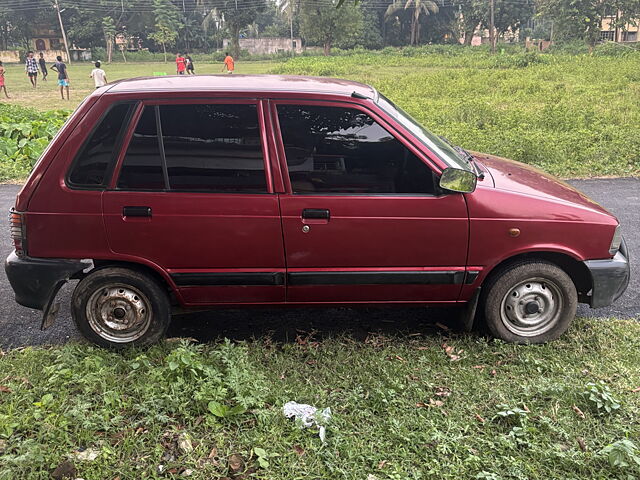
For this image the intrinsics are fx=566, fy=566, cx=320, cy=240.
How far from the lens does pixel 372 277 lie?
3.86m

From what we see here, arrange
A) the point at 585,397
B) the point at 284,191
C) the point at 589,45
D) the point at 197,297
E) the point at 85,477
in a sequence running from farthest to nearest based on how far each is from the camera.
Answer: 1. the point at 589,45
2. the point at 197,297
3. the point at 284,191
4. the point at 585,397
5. the point at 85,477

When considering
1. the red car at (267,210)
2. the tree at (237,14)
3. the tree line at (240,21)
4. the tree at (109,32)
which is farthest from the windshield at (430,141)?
the tree at (109,32)

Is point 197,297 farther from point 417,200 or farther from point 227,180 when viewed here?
point 417,200

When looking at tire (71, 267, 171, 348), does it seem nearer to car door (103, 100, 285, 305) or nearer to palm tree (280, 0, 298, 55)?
car door (103, 100, 285, 305)

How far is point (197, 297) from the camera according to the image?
3.96 metres

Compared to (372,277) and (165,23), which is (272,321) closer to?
(372,277)

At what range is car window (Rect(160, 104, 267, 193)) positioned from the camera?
370 cm

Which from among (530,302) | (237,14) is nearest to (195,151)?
(530,302)

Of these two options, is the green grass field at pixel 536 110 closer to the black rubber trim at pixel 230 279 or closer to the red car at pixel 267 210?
the red car at pixel 267 210

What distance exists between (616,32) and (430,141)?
174 feet

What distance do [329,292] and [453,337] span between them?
102cm

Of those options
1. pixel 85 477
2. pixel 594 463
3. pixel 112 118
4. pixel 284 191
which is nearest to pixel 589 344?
pixel 594 463

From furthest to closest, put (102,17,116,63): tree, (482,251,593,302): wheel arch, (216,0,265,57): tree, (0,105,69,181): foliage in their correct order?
(216,0,265,57): tree, (102,17,116,63): tree, (0,105,69,181): foliage, (482,251,593,302): wheel arch

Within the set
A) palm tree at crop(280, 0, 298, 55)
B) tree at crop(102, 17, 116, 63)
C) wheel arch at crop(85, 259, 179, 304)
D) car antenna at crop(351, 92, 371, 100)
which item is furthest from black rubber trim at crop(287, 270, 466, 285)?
tree at crop(102, 17, 116, 63)
